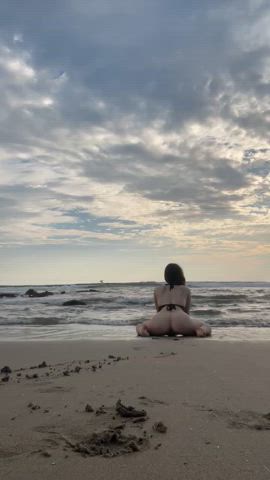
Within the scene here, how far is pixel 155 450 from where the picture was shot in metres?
2.05

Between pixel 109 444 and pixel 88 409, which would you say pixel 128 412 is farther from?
pixel 109 444

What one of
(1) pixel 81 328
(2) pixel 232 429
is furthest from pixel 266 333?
(2) pixel 232 429

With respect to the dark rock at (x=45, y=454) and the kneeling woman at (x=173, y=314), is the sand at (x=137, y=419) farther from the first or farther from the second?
the kneeling woman at (x=173, y=314)

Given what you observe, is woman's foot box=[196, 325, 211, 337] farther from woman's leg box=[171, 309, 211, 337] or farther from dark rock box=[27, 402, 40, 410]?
dark rock box=[27, 402, 40, 410]

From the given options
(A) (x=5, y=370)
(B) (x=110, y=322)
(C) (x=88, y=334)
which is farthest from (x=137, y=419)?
(B) (x=110, y=322)

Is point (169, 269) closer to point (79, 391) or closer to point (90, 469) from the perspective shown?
point (79, 391)

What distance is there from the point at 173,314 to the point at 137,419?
15.0ft

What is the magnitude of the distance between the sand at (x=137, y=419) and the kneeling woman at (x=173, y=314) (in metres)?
2.18

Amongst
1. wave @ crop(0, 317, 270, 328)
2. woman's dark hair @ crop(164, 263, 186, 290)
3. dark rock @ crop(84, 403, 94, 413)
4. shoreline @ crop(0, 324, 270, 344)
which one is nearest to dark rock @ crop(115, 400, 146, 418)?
dark rock @ crop(84, 403, 94, 413)

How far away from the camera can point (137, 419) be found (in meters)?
2.45

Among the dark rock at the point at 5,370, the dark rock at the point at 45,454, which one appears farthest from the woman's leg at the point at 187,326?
the dark rock at the point at 45,454

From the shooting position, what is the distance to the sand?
1.88m

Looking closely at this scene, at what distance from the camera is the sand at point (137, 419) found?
1879 millimetres

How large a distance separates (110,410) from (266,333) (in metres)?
4.88
